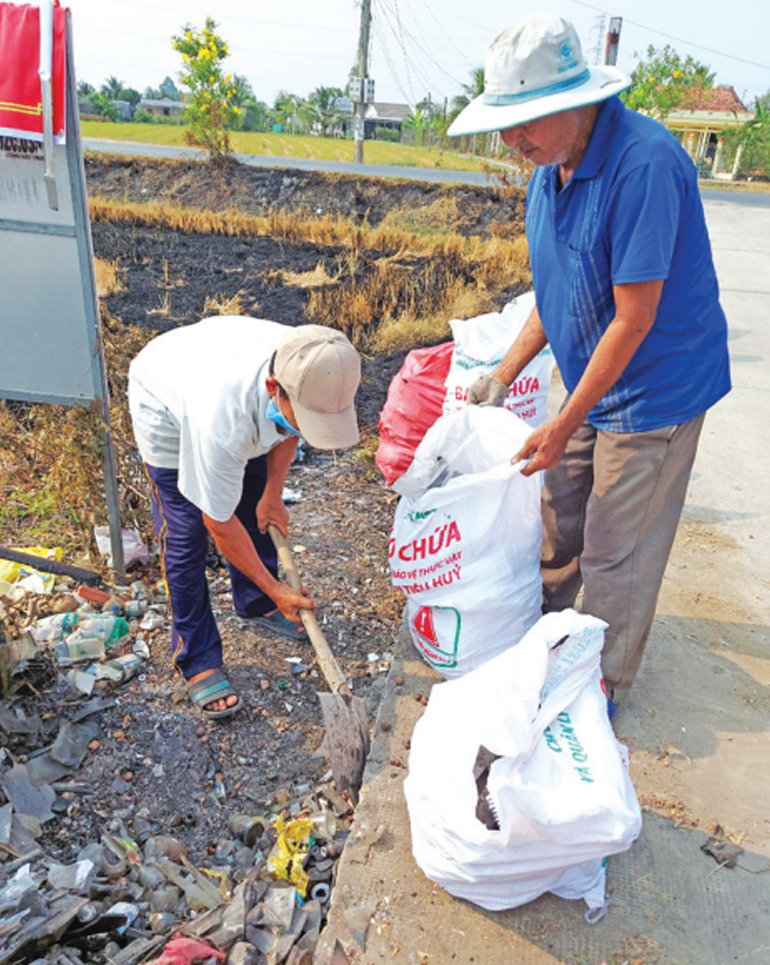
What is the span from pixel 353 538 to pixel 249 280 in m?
6.84

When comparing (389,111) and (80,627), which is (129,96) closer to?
(389,111)

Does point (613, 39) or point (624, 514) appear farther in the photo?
point (613, 39)

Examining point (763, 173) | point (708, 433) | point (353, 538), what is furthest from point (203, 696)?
point (763, 173)

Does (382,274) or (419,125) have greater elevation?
(419,125)

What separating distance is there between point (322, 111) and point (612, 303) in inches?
2406

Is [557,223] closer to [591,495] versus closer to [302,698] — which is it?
[591,495]

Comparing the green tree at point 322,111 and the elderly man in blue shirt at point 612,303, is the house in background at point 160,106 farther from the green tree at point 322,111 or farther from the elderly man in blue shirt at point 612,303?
the elderly man in blue shirt at point 612,303

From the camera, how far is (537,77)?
183cm

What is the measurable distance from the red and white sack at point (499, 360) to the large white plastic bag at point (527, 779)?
4.98 feet

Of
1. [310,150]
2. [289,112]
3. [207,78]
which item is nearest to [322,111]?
[289,112]

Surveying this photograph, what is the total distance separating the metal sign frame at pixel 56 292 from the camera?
8.64ft

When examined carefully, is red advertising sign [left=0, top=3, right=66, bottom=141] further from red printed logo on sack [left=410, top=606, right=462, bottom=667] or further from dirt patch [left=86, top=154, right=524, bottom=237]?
dirt patch [left=86, top=154, right=524, bottom=237]

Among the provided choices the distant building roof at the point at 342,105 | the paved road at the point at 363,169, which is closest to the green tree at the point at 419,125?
the distant building roof at the point at 342,105

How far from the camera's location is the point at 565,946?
1.72m
